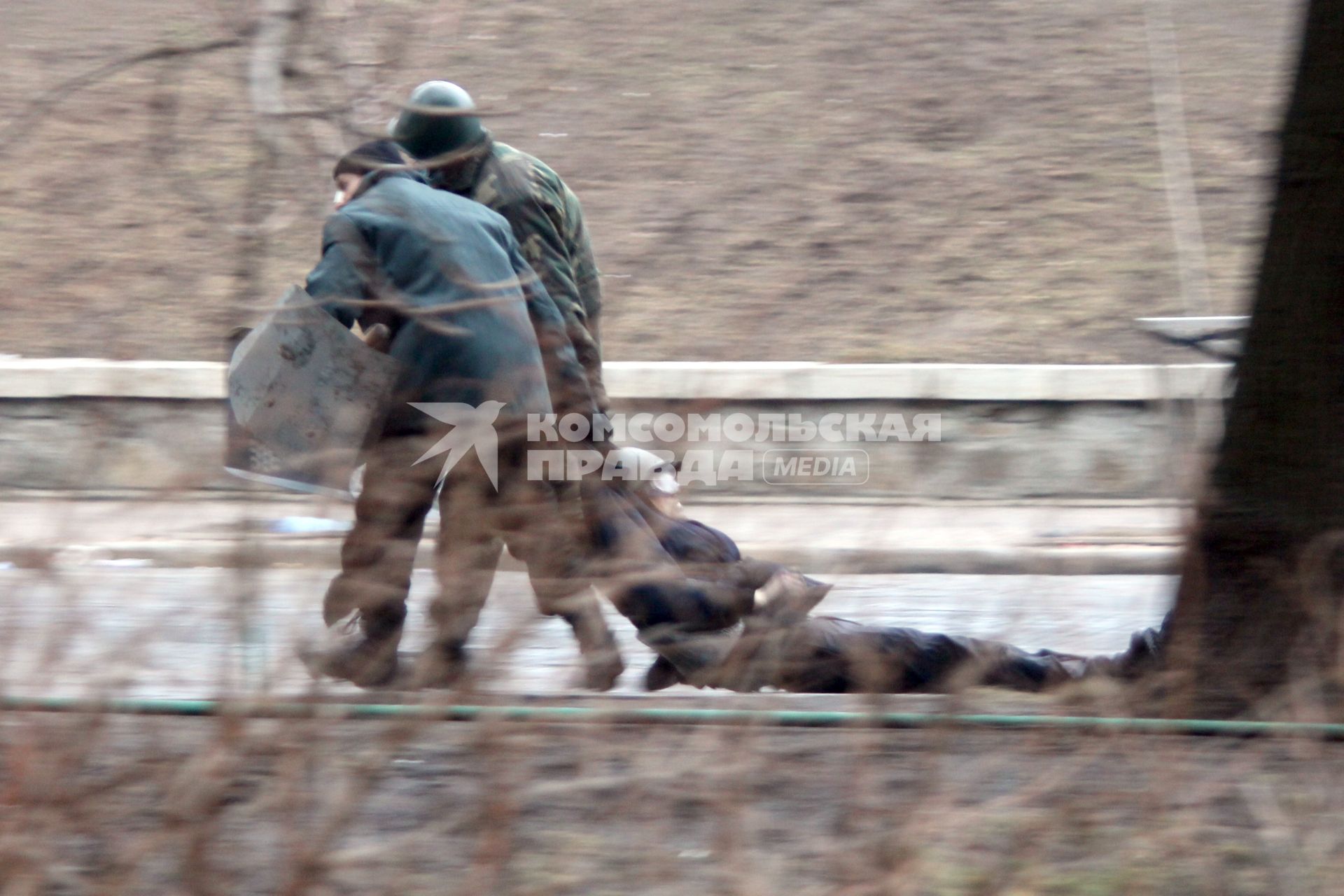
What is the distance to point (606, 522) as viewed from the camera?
3949 mm

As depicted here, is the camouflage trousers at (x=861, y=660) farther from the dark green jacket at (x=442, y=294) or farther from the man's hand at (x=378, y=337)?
the man's hand at (x=378, y=337)

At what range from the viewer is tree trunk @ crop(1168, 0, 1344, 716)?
12.8 feet

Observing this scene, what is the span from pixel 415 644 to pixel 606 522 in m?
1.06

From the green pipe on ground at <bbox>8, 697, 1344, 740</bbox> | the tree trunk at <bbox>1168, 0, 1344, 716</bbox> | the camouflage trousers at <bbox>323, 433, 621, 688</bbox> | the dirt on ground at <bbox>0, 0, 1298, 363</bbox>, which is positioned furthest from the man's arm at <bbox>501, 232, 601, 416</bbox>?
the dirt on ground at <bbox>0, 0, 1298, 363</bbox>

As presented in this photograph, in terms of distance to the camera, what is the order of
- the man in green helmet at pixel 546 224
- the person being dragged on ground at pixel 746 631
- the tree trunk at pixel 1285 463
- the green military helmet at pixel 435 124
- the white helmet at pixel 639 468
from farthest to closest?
1. the man in green helmet at pixel 546 224
2. the white helmet at pixel 639 468
3. the tree trunk at pixel 1285 463
4. the person being dragged on ground at pixel 746 631
5. the green military helmet at pixel 435 124

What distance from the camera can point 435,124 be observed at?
3.77 m

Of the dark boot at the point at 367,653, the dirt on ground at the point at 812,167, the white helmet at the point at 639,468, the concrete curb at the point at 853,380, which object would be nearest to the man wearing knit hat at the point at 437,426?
the dark boot at the point at 367,653

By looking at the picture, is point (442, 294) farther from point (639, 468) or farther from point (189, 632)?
point (189, 632)

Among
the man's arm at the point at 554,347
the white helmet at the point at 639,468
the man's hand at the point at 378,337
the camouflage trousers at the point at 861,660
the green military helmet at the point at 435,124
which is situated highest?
the green military helmet at the point at 435,124

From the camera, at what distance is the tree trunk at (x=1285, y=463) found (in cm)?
391

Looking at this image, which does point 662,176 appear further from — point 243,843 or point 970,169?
point 243,843

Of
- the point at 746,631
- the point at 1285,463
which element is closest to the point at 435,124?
the point at 746,631

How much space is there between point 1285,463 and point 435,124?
7.63 ft

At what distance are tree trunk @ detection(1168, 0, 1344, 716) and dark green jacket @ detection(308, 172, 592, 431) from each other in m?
1.79
